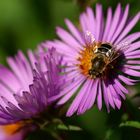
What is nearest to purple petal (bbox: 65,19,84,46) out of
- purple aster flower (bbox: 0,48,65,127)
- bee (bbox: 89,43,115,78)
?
purple aster flower (bbox: 0,48,65,127)

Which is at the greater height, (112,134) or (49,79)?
(49,79)

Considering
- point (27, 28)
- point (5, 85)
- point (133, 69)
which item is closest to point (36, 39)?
point (27, 28)

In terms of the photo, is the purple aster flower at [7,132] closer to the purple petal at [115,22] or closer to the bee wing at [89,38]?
the bee wing at [89,38]

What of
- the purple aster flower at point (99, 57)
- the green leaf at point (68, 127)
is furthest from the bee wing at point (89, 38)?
the green leaf at point (68, 127)

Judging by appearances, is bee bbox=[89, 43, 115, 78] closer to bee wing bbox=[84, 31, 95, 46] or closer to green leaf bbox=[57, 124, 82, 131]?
bee wing bbox=[84, 31, 95, 46]

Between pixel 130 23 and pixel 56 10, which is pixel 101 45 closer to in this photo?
pixel 130 23

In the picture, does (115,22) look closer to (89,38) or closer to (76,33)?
(89,38)

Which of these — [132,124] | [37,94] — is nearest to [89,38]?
[37,94]
